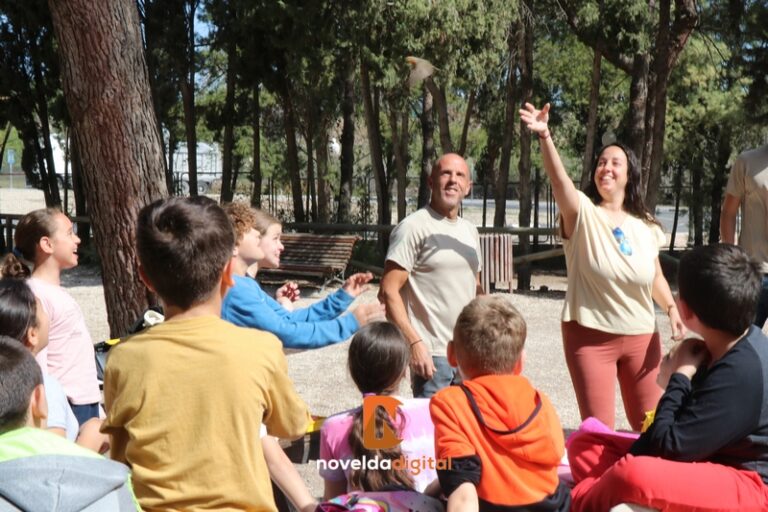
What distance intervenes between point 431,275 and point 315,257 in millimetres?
11359

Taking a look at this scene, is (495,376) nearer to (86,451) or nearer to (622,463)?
(622,463)

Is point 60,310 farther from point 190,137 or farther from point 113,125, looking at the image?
point 190,137

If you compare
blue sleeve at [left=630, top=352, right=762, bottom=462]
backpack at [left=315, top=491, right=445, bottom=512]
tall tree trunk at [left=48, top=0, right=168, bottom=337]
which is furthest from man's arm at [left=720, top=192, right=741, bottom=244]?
tall tree trunk at [left=48, top=0, right=168, bottom=337]

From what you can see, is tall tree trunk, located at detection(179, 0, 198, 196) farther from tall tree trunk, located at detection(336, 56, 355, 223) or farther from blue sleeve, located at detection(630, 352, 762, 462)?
blue sleeve, located at detection(630, 352, 762, 462)

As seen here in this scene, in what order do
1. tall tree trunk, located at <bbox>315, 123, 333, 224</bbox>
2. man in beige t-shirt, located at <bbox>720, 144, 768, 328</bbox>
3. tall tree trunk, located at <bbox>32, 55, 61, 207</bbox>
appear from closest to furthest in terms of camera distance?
man in beige t-shirt, located at <bbox>720, 144, 768, 328</bbox>
tall tree trunk, located at <bbox>32, 55, 61, 207</bbox>
tall tree trunk, located at <bbox>315, 123, 333, 224</bbox>

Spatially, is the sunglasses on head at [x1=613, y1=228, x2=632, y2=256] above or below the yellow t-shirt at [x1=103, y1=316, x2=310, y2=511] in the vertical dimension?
above

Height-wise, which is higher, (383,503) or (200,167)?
(200,167)

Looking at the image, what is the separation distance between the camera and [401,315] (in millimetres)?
4242

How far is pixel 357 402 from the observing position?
768 cm

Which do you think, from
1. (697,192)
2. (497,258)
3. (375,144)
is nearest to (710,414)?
(497,258)

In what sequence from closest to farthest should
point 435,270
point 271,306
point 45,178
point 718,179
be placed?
point 271,306, point 435,270, point 45,178, point 718,179

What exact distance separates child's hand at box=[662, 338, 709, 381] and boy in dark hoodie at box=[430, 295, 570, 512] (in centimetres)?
42

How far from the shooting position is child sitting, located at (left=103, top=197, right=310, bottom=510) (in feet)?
7.71

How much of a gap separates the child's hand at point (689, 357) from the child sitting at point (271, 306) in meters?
1.11
